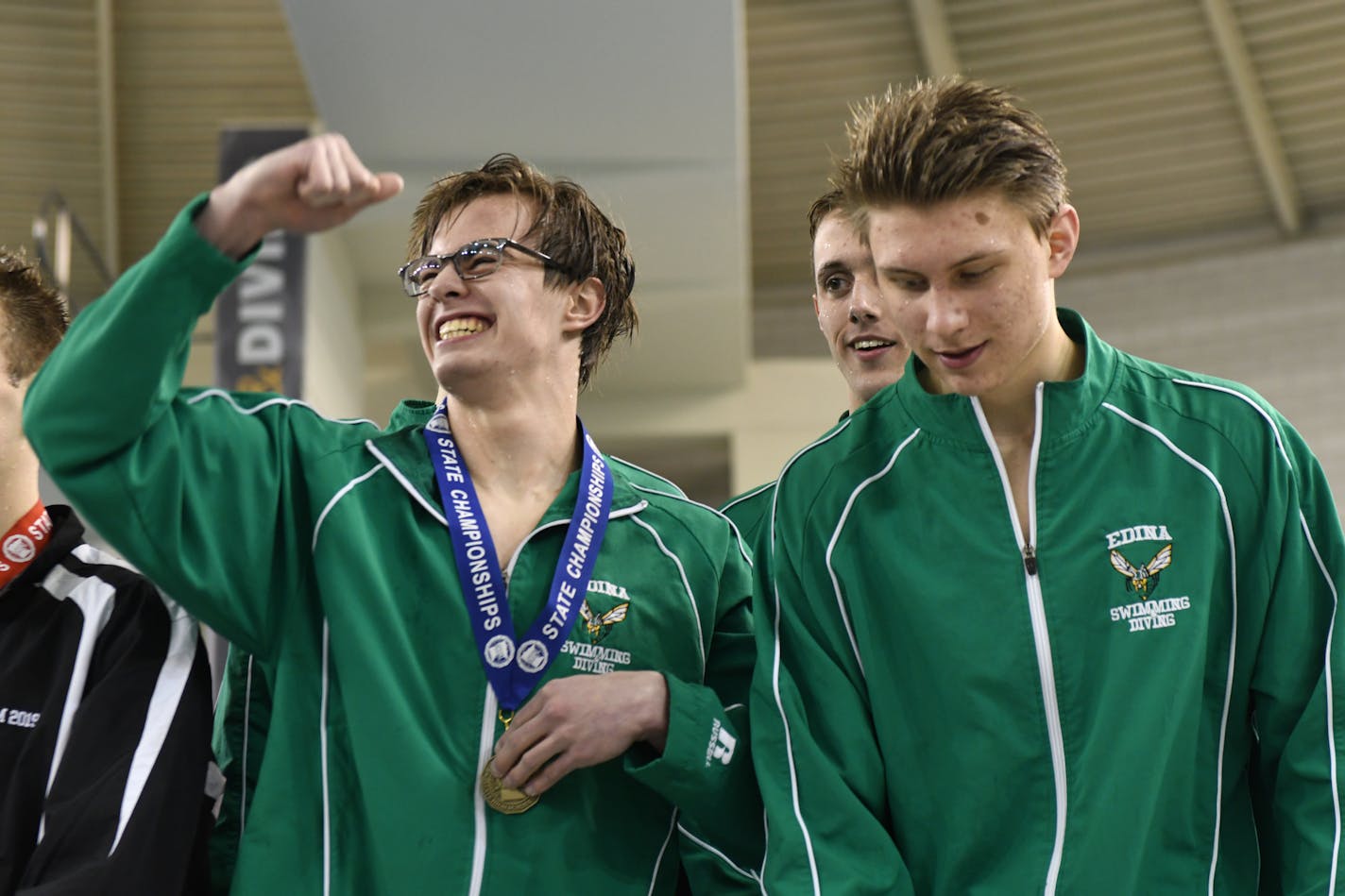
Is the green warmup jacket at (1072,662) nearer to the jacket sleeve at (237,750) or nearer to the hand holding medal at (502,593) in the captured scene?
the hand holding medal at (502,593)

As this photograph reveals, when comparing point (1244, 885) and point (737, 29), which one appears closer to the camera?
point (1244, 885)

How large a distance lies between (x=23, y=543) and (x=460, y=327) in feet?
2.76

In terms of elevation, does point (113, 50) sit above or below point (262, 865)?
above

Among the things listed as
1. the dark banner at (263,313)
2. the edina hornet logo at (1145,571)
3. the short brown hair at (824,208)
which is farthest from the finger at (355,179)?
the dark banner at (263,313)

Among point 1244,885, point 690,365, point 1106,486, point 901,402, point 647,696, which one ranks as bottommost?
point 1244,885

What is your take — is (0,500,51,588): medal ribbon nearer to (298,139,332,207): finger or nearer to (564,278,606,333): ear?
(564,278,606,333): ear

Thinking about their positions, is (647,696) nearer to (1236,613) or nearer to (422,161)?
(1236,613)

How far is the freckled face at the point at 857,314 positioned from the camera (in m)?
3.85

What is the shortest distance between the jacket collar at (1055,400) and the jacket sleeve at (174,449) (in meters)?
1.05

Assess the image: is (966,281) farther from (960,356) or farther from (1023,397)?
(1023,397)

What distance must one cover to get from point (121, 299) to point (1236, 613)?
1760mm

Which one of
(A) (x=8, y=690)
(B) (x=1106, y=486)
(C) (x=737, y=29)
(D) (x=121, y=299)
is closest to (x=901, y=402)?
(B) (x=1106, y=486)

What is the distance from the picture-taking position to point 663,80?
323 inches

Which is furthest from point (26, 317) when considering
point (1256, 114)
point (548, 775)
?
point (1256, 114)
